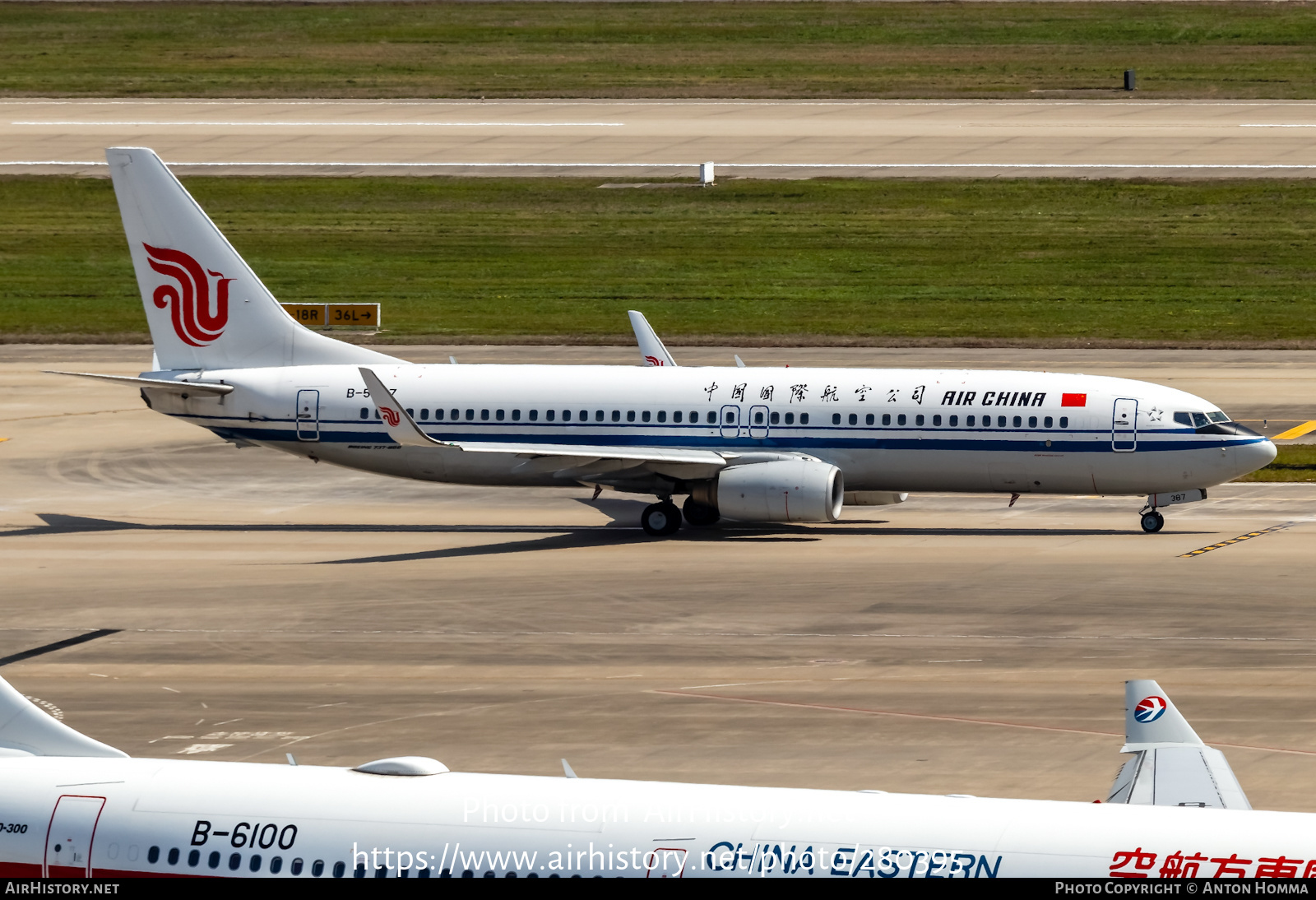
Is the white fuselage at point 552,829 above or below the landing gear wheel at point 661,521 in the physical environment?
above

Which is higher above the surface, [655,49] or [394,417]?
[655,49]

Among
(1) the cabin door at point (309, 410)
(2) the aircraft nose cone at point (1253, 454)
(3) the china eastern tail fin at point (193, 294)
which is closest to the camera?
(2) the aircraft nose cone at point (1253, 454)

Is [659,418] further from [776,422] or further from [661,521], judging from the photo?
[776,422]

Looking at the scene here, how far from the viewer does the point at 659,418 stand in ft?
153

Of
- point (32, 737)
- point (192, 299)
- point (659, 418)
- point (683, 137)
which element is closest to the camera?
point (32, 737)

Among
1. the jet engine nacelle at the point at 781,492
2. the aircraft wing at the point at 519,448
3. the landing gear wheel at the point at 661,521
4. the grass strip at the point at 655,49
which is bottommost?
the landing gear wheel at the point at 661,521

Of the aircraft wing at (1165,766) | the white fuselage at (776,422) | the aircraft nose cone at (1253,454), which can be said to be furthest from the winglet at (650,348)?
the aircraft wing at (1165,766)

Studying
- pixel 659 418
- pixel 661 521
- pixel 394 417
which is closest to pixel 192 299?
pixel 394 417

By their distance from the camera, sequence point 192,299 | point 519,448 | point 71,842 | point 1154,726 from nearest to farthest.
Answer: point 71,842 < point 1154,726 < point 519,448 < point 192,299

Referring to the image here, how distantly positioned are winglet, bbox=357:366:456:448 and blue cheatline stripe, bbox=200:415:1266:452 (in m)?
3.05

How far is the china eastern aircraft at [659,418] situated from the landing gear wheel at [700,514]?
0.04 m

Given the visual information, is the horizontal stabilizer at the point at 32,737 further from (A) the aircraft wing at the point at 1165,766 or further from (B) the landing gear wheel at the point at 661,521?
(B) the landing gear wheel at the point at 661,521

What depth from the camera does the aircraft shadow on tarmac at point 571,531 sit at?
44.5m

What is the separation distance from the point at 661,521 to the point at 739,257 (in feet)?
164
